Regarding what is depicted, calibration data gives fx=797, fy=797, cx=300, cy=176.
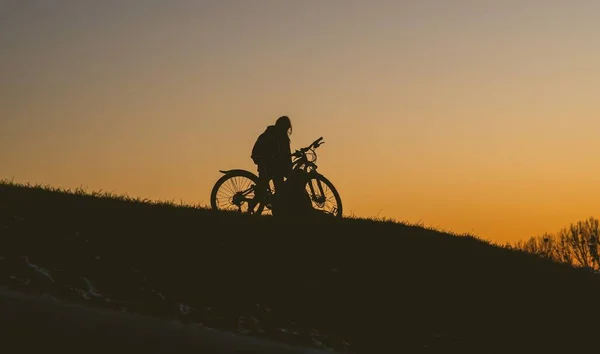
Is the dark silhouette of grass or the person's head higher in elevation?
the person's head

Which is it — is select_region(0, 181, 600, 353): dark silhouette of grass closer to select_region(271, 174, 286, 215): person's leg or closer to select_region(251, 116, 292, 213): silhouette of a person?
select_region(271, 174, 286, 215): person's leg

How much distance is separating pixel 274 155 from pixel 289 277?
17.4 feet

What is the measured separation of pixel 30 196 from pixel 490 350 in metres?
8.28

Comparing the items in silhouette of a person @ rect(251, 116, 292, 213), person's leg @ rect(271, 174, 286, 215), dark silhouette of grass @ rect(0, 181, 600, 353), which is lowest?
dark silhouette of grass @ rect(0, 181, 600, 353)

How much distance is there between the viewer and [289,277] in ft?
41.2

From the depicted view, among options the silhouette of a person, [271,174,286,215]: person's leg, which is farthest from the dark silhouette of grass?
the silhouette of a person

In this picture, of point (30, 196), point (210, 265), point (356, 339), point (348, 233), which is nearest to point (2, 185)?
point (30, 196)

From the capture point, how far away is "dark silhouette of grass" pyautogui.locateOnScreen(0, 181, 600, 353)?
1060 centimetres

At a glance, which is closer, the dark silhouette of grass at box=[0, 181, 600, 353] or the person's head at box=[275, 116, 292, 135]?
the dark silhouette of grass at box=[0, 181, 600, 353]

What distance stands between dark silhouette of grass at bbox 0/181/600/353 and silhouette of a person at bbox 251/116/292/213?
6.15 ft

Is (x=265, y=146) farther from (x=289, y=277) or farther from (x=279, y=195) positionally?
(x=289, y=277)

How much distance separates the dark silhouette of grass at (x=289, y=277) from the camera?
10.6 meters

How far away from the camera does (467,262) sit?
15.9 meters

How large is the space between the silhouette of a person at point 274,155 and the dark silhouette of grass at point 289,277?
188cm
